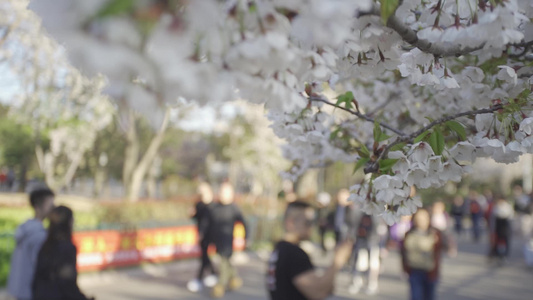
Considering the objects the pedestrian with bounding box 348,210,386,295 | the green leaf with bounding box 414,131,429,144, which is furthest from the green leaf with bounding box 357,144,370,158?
the pedestrian with bounding box 348,210,386,295

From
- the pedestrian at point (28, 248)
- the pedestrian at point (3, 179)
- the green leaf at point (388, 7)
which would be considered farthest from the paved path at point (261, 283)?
the pedestrian at point (3, 179)

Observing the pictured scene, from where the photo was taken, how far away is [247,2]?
1181mm

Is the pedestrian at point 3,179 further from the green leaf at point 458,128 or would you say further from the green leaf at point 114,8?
the green leaf at point 114,8

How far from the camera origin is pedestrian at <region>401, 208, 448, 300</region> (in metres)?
Result: 6.63

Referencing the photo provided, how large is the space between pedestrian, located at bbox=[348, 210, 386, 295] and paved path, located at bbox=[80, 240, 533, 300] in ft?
0.88

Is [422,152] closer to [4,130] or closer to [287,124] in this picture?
[287,124]

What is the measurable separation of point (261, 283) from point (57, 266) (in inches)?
281

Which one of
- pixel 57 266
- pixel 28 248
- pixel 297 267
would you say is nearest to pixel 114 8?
pixel 297 267

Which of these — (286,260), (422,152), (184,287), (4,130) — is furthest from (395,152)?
(4,130)

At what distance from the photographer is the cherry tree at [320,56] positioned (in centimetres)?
94

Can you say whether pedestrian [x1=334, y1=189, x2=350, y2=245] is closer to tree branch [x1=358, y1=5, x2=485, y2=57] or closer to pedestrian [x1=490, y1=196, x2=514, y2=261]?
pedestrian [x1=490, y1=196, x2=514, y2=261]

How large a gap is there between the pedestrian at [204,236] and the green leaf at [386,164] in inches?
285

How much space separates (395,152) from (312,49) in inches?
27.7

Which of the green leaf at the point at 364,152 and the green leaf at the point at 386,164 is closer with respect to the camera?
the green leaf at the point at 386,164
